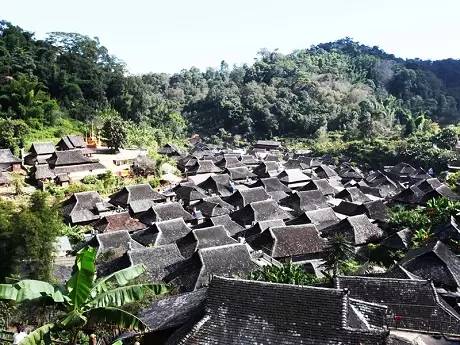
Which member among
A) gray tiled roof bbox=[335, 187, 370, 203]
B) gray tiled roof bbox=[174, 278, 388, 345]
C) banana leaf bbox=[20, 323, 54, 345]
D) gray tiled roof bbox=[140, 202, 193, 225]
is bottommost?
gray tiled roof bbox=[335, 187, 370, 203]

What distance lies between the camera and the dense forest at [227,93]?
60037mm

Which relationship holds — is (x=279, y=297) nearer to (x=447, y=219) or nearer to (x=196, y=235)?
(x=196, y=235)

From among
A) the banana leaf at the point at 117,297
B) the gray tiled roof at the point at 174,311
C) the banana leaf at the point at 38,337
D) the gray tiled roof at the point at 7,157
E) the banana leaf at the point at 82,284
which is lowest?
the gray tiled roof at the point at 7,157

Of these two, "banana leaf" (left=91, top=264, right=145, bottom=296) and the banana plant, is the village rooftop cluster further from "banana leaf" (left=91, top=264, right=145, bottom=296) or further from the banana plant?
the banana plant

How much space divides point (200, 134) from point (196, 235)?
240ft

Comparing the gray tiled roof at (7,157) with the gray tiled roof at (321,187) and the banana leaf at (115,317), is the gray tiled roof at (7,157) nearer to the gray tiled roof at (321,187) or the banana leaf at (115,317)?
the gray tiled roof at (321,187)

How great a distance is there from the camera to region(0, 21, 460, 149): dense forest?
6004cm

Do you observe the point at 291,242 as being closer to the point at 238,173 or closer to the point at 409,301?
→ the point at 409,301

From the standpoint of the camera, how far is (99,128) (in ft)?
207

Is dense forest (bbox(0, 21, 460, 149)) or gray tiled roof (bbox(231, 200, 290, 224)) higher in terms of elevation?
dense forest (bbox(0, 21, 460, 149))

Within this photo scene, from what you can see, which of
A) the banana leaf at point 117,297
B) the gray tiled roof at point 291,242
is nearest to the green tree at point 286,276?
the gray tiled roof at point 291,242

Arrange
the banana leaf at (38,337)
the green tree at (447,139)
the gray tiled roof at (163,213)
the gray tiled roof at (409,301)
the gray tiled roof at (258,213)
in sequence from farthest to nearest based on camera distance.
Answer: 1. the green tree at (447,139)
2. the gray tiled roof at (258,213)
3. the gray tiled roof at (163,213)
4. the gray tiled roof at (409,301)
5. the banana leaf at (38,337)

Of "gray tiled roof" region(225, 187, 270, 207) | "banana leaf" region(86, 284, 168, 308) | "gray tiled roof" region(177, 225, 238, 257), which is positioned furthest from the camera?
"gray tiled roof" region(225, 187, 270, 207)

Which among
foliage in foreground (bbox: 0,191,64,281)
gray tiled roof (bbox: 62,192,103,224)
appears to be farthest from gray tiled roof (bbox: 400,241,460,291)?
gray tiled roof (bbox: 62,192,103,224)
